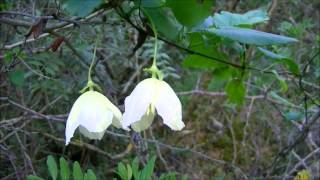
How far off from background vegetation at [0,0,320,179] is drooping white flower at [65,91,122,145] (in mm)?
128

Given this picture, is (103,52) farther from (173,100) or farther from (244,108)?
(173,100)

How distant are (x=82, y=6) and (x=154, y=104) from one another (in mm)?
181

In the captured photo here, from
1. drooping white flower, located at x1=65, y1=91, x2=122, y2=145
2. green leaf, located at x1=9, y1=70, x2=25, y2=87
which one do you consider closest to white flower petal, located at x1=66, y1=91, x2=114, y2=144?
drooping white flower, located at x1=65, y1=91, x2=122, y2=145

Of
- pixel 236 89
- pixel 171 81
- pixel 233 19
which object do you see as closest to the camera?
pixel 233 19

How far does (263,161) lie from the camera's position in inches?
99.3

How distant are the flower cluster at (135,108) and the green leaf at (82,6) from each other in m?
0.15

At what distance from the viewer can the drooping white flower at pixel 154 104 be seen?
770mm

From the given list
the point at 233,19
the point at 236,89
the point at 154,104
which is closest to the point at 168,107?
the point at 154,104

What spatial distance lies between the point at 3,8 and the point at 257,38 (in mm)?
965

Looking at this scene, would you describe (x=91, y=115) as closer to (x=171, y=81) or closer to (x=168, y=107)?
(x=168, y=107)

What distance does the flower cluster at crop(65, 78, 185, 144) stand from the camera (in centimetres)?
77

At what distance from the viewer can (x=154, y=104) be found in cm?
78

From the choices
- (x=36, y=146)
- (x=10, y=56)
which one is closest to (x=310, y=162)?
(x=36, y=146)

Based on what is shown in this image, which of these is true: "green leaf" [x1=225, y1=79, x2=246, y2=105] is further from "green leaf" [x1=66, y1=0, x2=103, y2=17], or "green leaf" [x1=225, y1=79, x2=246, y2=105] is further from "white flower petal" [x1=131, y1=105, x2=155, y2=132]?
"green leaf" [x1=66, y1=0, x2=103, y2=17]
